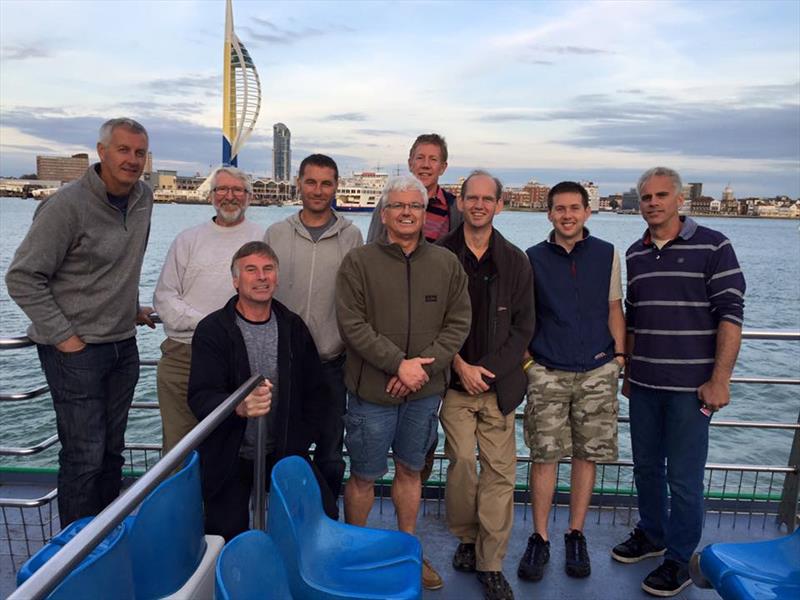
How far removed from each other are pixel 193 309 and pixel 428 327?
1171 mm

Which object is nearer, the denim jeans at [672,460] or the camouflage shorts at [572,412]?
the denim jeans at [672,460]

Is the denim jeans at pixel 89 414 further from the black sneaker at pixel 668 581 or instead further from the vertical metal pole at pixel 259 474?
the black sneaker at pixel 668 581

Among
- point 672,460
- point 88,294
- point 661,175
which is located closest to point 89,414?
point 88,294

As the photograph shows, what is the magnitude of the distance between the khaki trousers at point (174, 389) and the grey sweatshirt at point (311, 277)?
0.61 metres

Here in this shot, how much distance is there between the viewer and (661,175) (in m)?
2.87

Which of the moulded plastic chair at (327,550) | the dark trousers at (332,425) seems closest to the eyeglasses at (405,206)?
the dark trousers at (332,425)

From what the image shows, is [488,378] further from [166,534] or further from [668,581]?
[166,534]

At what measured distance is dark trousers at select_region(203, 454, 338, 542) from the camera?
2.54 meters

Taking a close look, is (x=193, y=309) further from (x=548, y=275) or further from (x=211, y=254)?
(x=548, y=275)

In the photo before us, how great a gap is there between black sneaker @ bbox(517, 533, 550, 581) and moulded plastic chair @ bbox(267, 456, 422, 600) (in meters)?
0.97

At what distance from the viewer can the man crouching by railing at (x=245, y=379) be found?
239cm

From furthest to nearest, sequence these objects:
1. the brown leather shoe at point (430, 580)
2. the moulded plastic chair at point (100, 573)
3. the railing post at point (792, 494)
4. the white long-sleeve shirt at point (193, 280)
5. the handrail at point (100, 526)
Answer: the railing post at point (792, 494) → the white long-sleeve shirt at point (193, 280) → the brown leather shoe at point (430, 580) → the moulded plastic chair at point (100, 573) → the handrail at point (100, 526)

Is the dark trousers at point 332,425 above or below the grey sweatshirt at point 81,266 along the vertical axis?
below

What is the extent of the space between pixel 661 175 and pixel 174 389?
8.55ft
